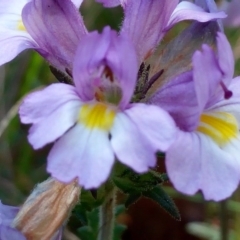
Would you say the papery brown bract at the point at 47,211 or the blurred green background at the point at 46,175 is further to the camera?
the blurred green background at the point at 46,175

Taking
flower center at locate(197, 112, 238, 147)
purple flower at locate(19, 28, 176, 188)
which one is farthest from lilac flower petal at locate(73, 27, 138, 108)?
flower center at locate(197, 112, 238, 147)

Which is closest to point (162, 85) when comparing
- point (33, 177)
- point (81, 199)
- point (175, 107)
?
point (175, 107)

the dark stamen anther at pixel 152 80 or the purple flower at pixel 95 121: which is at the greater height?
the purple flower at pixel 95 121

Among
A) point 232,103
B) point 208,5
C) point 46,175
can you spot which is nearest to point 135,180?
point 232,103

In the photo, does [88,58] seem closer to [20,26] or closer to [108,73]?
[108,73]

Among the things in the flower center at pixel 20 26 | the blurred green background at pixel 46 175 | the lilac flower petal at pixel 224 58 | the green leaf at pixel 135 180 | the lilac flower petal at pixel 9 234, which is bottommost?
the blurred green background at pixel 46 175

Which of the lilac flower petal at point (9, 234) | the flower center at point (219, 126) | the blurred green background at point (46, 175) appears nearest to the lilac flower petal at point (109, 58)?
the flower center at point (219, 126)

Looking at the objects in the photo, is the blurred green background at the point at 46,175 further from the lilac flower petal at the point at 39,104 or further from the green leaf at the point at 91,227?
the lilac flower petal at the point at 39,104

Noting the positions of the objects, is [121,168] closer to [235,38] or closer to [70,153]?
[70,153]
